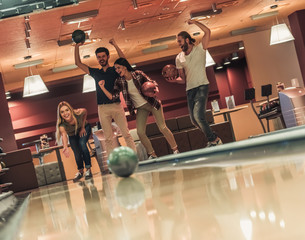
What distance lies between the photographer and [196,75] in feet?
20.4

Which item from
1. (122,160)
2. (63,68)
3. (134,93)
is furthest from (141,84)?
(63,68)

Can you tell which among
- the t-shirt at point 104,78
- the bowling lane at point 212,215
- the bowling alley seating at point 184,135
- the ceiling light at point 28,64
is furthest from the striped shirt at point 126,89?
the ceiling light at point 28,64

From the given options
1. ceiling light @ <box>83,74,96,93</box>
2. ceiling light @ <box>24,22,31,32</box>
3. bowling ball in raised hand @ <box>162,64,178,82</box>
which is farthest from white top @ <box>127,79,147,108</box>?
ceiling light @ <box>83,74,96,93</box>

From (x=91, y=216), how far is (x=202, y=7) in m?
10.5

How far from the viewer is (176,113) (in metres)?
19.6

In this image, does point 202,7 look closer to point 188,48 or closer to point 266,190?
point 188,48

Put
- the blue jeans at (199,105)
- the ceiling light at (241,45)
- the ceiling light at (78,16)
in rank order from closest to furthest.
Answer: the blue jeans at (199,105)
the ceiling light at (78,16)
the ceiling light at (241,45)

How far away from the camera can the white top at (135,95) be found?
253 inches

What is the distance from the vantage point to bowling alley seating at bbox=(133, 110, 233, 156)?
10.7 metres

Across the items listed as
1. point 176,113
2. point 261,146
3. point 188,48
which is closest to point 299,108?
point 188,48

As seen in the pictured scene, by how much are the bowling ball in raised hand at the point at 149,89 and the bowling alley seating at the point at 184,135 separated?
4.37 metres

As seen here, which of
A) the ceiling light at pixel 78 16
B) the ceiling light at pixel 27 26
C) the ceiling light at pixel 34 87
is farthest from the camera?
the ceiling light at pixel 34 87

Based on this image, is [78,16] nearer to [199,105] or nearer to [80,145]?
[80,145]

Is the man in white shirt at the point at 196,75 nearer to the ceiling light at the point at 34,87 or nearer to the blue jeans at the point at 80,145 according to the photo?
the blue jeans at the point at 80,145
